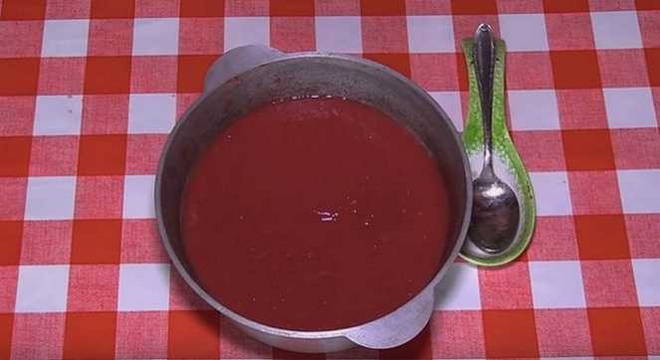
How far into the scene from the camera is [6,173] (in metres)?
1.16

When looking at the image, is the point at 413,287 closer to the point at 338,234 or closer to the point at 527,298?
the point at 338,234

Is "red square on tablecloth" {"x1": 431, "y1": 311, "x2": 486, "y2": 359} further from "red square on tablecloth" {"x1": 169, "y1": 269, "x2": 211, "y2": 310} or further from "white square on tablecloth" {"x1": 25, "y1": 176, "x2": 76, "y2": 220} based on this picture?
"white square on tablecloth" {"x1": 25, "y1": 176, "x2": 76, "y2": 220}

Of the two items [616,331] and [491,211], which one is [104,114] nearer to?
[491,211]

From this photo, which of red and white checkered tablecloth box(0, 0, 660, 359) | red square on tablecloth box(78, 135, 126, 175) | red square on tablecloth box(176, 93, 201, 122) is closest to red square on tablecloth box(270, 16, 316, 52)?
red and white checkered tablecloth box(0, 0, 660, 359)

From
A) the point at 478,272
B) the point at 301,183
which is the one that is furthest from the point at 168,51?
the point at 478,272

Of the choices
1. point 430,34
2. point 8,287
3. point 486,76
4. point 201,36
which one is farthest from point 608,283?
point 8,287

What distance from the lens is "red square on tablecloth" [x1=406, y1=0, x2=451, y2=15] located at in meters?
1.25

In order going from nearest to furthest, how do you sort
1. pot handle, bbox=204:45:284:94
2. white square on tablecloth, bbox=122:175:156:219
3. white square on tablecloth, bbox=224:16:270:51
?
1. pot handle, bbox=204:45:284:94
2. white square on tablecloth, bbox=122:175:156:219
3. white square on tablecloth, bbox=224:16:270:51

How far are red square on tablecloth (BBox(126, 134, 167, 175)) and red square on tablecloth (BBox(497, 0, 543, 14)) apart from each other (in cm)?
47

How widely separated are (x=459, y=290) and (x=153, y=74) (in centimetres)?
47

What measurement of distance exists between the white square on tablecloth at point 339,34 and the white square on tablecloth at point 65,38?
305mm

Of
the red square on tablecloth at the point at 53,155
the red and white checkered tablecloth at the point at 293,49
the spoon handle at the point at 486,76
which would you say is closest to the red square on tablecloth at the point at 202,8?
the red and white checkered tablecloth at the point at 293,49

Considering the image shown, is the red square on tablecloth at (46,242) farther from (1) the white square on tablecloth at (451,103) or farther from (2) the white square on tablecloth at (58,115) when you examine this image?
(1) the white square on tablecloth at (451,103)

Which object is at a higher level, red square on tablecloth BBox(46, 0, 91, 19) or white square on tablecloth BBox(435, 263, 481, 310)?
red square on tablecloth BBox(46, 0, 91, 19)
